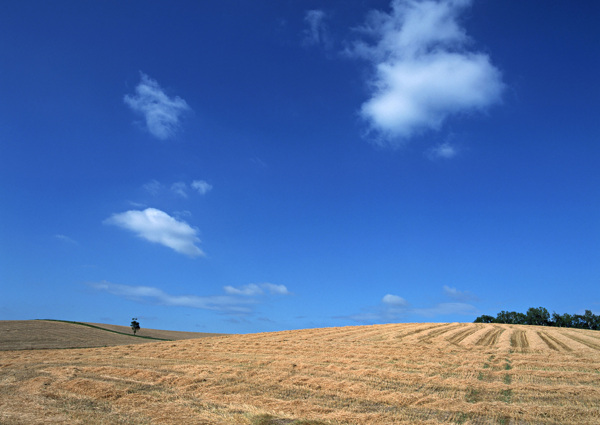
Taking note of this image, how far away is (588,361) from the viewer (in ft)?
66.4

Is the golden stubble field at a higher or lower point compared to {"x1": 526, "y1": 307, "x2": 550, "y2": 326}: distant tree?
lower

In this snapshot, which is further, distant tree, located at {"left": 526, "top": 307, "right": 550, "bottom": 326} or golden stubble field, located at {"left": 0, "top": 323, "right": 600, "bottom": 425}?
distant tree, located at {"left": 526, "top": 307, "right": 550, "bottom": 326}

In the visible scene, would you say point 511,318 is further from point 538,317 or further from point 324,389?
point 324,389

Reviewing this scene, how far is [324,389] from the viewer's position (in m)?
15.4

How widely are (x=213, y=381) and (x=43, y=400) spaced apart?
6.44 m

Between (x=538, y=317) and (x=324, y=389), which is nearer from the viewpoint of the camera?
(x=324, y=389)

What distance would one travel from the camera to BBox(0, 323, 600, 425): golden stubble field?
12.1 metres

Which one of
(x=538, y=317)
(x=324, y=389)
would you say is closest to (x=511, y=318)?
(x=538, y=317)

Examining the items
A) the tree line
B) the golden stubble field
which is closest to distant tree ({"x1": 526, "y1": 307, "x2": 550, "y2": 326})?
the tree line

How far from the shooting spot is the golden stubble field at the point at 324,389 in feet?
39.7

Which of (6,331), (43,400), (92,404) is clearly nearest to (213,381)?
(92,404)

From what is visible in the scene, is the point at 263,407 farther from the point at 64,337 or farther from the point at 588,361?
the point at 64,337

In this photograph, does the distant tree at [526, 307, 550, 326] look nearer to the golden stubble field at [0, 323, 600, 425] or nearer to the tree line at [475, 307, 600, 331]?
the tree line at [475, 307, 600, 331]

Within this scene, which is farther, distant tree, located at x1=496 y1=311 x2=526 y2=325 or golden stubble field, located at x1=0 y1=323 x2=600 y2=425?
distant tree, located at x1=496 y1=311 x2=526 y2=325
